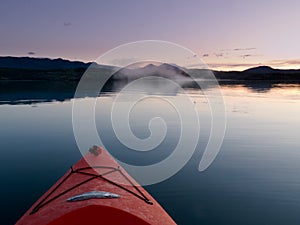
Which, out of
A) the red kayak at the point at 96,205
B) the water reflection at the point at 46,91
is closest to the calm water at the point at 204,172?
the red kayak at the point at 96,205

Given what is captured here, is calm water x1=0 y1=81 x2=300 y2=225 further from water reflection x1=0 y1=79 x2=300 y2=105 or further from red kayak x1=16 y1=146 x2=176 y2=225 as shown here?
water reflection x1=0 y1=79 x2=300 y2=105

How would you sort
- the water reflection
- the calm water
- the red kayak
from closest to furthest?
1. the red kayak
2. the calm water
3. the water reflection

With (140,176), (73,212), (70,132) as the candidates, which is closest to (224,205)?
(140,176)

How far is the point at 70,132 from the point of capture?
61.4ft

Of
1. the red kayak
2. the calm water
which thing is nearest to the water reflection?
the calm water

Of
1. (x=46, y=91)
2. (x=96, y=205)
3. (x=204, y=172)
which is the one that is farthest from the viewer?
(x=46, y=91)

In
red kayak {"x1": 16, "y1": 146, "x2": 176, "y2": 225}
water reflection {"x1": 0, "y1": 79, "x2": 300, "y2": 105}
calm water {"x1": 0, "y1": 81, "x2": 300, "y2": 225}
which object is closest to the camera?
red kayak {"x1": 16, "y1": 146, "x2": 176, "y2": 225}

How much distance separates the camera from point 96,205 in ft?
12.7

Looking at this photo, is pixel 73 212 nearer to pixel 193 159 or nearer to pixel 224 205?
pixel 224 205

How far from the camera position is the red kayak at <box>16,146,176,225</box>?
3834 millimetres

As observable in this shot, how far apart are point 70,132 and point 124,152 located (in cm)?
639

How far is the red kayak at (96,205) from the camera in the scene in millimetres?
3834

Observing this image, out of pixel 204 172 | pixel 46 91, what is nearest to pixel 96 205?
pixel 204 172

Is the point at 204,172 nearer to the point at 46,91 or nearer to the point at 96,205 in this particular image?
the point at 96,205
